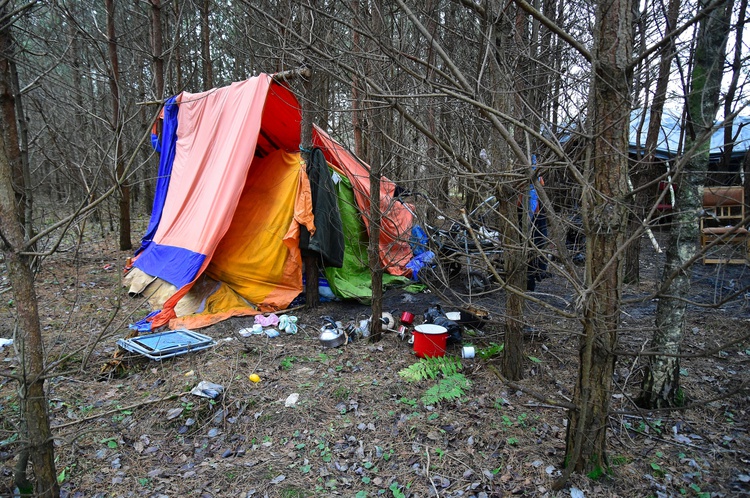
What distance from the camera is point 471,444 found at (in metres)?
3.28

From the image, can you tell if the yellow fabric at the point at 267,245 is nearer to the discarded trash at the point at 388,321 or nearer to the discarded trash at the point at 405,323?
the discarded trash at the point at 388,321

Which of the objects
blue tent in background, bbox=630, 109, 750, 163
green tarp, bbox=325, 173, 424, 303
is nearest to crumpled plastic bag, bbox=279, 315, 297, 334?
green tarp, bbox=325, 173, 424, 303

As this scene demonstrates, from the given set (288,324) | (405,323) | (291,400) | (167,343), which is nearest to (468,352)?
(405,323)

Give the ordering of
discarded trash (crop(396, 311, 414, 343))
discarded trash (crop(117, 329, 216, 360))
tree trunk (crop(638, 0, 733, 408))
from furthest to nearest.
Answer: discarded trash (crop(396, 311, 414, 343)) → discarded trash (crop(117, 329, 216, 360)) → tree trunk (crop(638, 0, 733, 408))

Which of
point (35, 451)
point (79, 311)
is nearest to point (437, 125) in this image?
Answer: point (35, 451)

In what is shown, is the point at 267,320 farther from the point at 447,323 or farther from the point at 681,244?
the point at 681,244

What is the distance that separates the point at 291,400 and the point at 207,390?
2.33 feet

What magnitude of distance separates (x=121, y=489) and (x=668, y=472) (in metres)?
3.57

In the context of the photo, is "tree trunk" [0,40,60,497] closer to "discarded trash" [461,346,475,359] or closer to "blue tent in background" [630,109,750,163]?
"blue tent in background" [630,109,750,163]

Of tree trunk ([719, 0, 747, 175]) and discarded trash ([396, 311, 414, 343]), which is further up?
tree trunk ([719, 0, 747, 175])

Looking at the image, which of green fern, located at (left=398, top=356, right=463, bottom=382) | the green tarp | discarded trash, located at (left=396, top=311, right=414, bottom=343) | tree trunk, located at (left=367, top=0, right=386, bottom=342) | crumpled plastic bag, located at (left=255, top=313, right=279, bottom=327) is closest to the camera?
tree trunk, located at (left=367, top=0, right=386, bottom=342)

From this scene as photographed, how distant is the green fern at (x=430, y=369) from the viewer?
13.8 feet

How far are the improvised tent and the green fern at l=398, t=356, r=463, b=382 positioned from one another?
144 centimetres

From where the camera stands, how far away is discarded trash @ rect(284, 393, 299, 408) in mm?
3802
